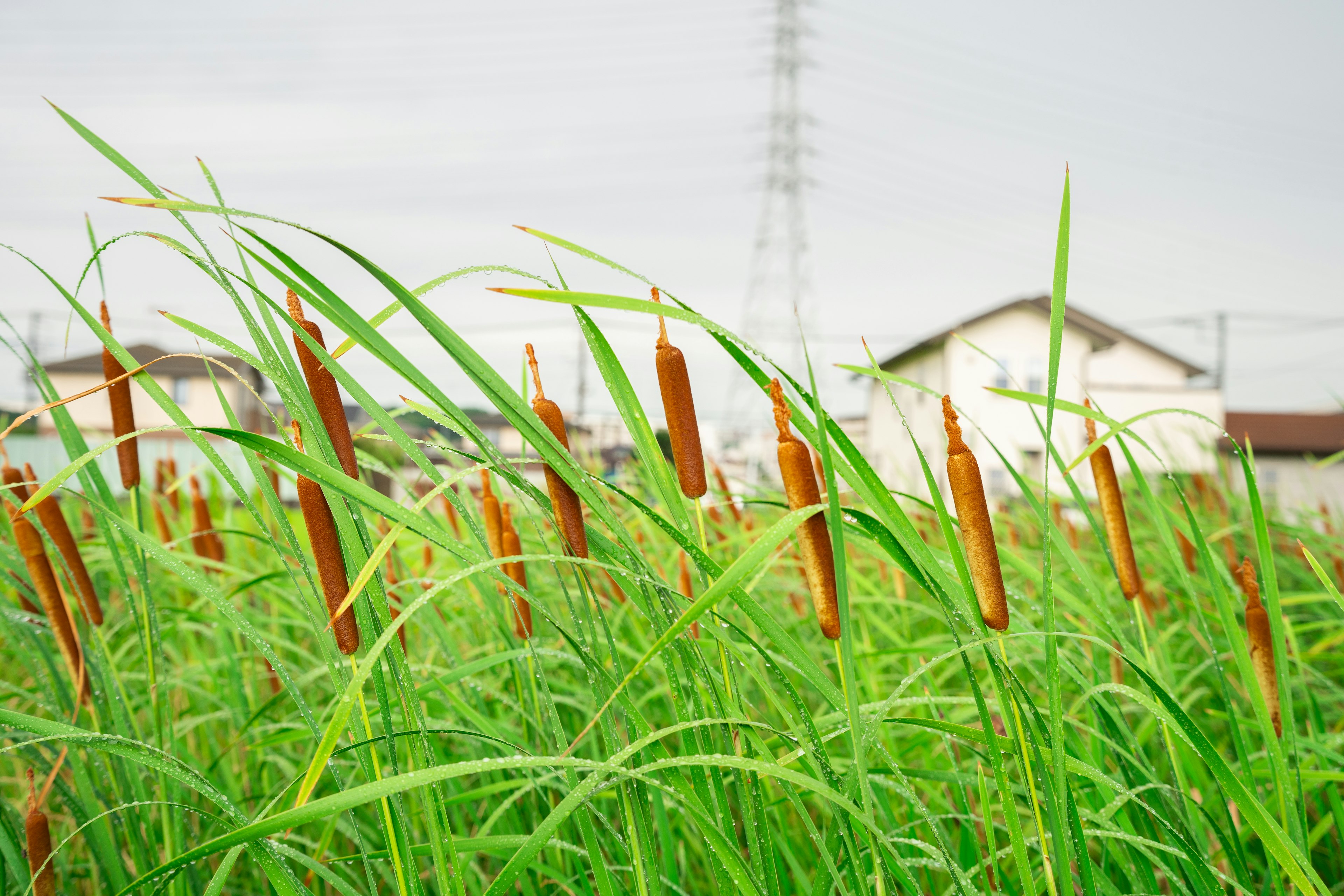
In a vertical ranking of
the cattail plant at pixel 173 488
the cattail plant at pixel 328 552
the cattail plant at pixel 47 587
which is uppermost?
the cattail plant at pixel 328 552

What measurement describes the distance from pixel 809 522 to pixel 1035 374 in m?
25.0

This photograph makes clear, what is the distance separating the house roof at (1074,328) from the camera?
21.4 m

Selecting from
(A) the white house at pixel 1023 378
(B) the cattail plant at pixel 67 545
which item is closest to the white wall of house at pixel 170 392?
(A) the white house at pixel 1023 378

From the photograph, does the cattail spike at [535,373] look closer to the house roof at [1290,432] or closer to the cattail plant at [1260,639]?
the cattail plant at [1260,639]

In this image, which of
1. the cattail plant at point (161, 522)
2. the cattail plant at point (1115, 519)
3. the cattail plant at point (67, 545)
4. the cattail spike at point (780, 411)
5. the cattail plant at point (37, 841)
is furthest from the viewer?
the cattail plant at point (161, 522)

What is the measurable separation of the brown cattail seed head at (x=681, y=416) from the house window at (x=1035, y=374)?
2318 centimetres

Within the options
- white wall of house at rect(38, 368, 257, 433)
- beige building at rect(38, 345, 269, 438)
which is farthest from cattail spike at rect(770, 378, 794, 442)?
white wall of house at rect(38, 368, 257, 433)

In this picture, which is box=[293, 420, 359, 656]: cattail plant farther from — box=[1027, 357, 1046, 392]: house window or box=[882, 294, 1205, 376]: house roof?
box=[1027, 357, 1046, 392]: house window

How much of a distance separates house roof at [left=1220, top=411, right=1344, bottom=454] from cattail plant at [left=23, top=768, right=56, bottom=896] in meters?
29.7

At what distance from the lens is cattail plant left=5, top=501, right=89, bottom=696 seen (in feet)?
3.15

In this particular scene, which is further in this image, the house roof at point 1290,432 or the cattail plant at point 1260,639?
the house roof at point 1290,432

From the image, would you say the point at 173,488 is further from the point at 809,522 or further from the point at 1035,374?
the point at 1035,374

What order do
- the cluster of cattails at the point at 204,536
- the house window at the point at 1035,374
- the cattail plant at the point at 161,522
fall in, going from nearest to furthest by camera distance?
1. the cluster of cattails at the point at 204,536
2. the cattail plant at the point at 161,522
3. the house window at the point at 1035,374

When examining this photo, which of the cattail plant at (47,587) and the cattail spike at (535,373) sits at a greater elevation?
the cattail spike at (535,373)
